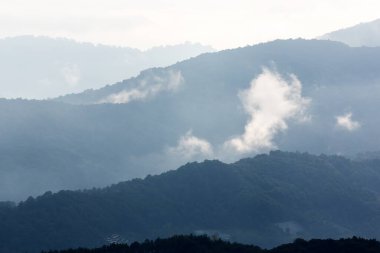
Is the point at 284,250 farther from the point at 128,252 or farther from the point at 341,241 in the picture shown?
the point at 128,252

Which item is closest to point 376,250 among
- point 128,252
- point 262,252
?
point 262,252

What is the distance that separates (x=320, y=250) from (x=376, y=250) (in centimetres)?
1385

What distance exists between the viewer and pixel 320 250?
195m

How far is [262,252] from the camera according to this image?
198750 millimetres

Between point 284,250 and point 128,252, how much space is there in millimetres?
33222

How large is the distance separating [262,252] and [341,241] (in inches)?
663

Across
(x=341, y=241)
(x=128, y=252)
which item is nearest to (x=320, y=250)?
(x=341, y=241)

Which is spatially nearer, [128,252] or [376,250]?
[376,250]

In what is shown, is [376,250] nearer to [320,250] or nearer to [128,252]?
[320,250]

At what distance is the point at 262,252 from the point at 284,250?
16.1ft

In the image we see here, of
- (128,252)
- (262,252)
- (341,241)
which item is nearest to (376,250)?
(341,241)

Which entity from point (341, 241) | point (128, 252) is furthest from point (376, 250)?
point (128, 252)

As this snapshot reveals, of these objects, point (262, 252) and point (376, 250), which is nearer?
point (376, 250)

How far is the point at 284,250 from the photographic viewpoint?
19688cm
